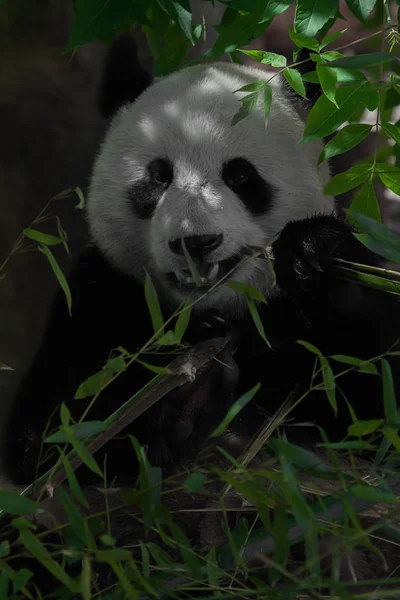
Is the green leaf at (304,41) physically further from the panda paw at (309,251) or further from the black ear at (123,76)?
the black ear at (123,76)

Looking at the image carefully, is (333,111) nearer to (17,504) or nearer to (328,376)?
(328,376)

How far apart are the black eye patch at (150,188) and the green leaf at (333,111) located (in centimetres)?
39

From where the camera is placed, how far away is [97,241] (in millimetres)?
2129

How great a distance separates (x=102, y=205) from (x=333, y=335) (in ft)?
2.42

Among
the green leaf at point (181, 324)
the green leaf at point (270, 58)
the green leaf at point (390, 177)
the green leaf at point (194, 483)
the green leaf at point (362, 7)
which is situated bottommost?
the green leaf at point (194, 483)

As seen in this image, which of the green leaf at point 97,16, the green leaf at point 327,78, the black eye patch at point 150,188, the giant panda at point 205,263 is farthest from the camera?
the black eye patch at point 150,188

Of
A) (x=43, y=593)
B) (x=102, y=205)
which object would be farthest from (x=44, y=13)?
(x=43, y=593)

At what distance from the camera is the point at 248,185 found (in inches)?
75.5

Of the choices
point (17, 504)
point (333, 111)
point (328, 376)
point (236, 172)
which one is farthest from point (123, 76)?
point (17, 504)

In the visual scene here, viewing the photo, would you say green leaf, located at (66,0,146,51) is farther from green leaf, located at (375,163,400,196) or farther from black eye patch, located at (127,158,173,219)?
green leaf, located at (375,163,400,196)

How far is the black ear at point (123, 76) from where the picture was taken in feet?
7.10

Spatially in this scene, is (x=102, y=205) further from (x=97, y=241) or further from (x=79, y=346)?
(x=79, y=346)

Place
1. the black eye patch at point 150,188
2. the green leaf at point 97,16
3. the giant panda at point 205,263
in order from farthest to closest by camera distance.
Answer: the black eye patch at point 150,188 → the green leaf at point 97,16 → the giant panda at point 205,263

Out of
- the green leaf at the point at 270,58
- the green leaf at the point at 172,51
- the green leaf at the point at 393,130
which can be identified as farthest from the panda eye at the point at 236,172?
the green leaf at the point at 172,51
